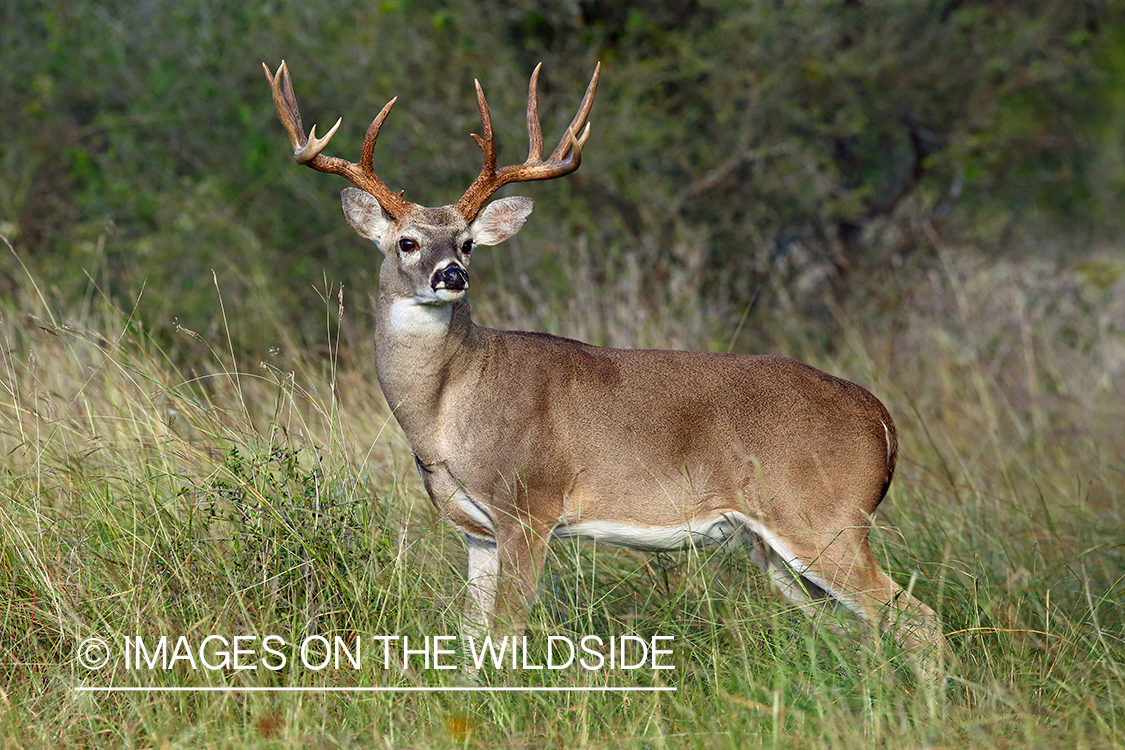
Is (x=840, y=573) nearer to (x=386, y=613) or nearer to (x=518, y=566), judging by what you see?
(x=518, y=566)

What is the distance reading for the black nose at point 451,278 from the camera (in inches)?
167

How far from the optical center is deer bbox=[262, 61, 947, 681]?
173 inches

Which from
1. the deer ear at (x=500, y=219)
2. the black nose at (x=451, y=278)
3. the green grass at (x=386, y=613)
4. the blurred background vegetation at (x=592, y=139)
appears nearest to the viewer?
the green grass at (x=386, y=613)

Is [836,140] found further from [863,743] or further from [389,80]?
[863,743]

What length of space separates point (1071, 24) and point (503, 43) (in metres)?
4.81

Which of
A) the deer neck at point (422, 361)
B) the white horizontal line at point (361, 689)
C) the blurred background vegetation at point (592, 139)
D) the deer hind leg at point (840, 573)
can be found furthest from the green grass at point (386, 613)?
the blurred background vegetation at point (592, 139)

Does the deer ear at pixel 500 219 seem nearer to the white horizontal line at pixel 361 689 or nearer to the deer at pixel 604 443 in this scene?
the deer at pixel 604 443

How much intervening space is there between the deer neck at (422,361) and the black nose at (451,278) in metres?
0.20

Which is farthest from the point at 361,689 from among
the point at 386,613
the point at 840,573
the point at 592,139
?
the point at 592,139

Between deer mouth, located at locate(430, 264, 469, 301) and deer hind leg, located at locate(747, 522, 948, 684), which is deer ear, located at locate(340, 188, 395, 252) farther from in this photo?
deer hind leg, located at locate(747, 522, 948, 684)

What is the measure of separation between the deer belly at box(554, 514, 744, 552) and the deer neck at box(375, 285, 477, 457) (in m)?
0.62

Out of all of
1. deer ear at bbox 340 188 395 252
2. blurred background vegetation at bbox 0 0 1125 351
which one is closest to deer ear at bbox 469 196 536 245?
deer ear at bbox 340 188 395 252

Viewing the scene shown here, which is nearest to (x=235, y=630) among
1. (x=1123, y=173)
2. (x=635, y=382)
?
(x=635, y=382)

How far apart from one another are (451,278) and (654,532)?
3.75 feet
